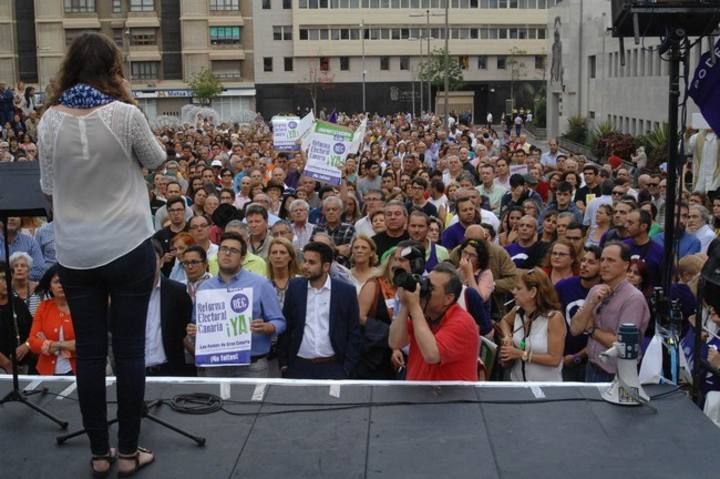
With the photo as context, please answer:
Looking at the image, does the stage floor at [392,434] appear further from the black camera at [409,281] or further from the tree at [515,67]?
the tree at [515,67]

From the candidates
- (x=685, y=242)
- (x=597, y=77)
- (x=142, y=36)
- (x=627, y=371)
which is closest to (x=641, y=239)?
(x=685, y=242)

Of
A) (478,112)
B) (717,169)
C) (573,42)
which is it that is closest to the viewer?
(717,169)

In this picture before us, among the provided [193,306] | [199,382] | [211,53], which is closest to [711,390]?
[199,382]

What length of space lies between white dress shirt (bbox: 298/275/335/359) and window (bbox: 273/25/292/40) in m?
80.1

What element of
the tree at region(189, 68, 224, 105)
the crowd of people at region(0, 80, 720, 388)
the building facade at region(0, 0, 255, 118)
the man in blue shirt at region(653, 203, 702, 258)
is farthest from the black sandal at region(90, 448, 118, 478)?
the building facade at region(0, 0, 255, 118)

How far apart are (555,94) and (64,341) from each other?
161 feet

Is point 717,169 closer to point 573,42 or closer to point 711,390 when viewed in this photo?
point 711,390

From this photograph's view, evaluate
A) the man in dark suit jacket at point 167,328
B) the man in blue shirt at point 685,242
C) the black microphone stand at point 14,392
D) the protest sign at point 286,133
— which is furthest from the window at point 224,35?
the black microphone stand at point 14,392

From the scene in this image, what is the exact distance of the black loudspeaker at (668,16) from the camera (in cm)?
646

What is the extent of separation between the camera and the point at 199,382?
6.06m

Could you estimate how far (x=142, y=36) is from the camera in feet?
271

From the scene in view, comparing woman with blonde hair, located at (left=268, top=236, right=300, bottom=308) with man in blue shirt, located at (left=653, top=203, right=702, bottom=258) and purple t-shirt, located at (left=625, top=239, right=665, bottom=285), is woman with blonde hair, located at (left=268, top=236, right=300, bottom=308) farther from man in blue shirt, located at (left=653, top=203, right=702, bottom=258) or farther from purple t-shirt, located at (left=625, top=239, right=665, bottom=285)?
man in blue shirt, located at (left=653, top=203, right=702, bottom=258)

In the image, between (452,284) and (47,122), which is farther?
(452,284)

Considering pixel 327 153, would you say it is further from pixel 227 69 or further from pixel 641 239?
pixel 227 69
